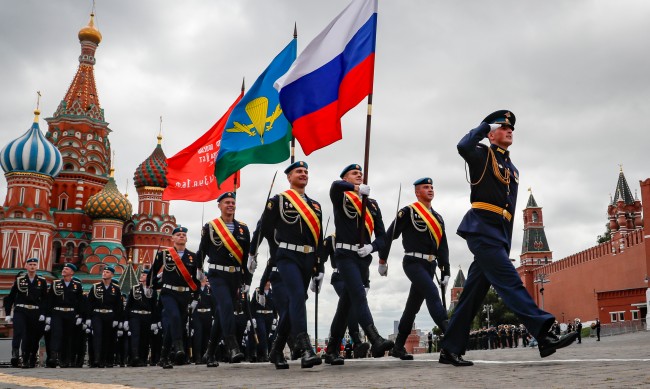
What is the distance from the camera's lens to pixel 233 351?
8.51m

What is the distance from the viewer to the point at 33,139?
184 ft

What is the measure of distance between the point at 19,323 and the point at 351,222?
8727mm

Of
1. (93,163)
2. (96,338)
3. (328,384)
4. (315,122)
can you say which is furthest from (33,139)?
(328,384)

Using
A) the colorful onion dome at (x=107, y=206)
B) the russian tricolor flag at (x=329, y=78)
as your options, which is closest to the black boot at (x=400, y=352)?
the russian tricolor flag at (x=329, y=78)

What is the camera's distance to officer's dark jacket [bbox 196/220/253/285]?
9320 mm

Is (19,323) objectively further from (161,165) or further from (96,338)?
(161,165)

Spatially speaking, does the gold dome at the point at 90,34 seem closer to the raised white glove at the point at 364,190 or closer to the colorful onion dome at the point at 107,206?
the colorful onion dome at the point at 107,206

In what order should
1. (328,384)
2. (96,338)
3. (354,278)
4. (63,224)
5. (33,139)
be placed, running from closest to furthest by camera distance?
(328,384), (354,278), (96,338), (33,139), (63,224)

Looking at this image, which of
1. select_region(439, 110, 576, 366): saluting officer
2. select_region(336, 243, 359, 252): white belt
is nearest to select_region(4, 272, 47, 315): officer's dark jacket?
select_region(336, 243, 359, 252): white belt

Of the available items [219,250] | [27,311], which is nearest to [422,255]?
[219,250]

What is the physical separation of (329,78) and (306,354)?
3.98 meters

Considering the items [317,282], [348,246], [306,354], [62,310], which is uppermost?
[348,246]

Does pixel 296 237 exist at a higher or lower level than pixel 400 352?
higher

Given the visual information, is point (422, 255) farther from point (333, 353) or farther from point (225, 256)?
point (225, 256)
